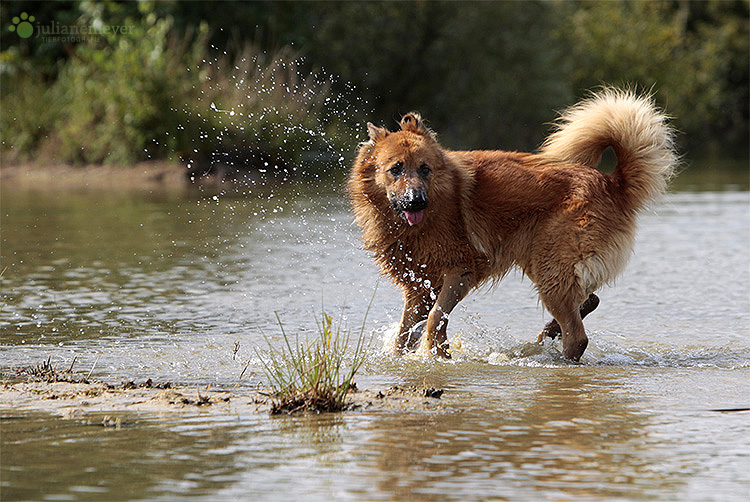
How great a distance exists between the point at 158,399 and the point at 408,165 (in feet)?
7.60

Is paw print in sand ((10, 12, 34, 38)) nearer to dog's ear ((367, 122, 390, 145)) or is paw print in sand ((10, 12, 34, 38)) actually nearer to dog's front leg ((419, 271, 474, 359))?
dog's ear ((367, 122, 390, 145))

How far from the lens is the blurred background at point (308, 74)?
20.0 metres

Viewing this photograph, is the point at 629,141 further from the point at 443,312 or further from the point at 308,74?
the point at 308,74

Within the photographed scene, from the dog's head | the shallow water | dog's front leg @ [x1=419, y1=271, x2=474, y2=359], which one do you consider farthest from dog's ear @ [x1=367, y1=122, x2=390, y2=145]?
the shallow water

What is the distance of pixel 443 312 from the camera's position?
7012mm

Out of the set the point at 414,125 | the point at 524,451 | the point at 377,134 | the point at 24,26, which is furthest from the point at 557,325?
the point at 24,26

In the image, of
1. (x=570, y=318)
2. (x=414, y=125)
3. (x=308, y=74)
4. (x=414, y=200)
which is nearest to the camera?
(x=414, y=200)

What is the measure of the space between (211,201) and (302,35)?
9.66 metres

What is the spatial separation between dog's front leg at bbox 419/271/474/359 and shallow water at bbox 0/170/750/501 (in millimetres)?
156

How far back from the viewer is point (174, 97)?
65.3 ft

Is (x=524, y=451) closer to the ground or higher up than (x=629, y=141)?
closer to the ground

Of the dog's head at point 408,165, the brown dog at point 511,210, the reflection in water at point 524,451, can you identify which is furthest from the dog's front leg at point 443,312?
the reflection in water at point 524,451

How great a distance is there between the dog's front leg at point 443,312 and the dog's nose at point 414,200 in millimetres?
638

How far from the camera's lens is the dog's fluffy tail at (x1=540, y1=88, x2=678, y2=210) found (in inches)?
279
